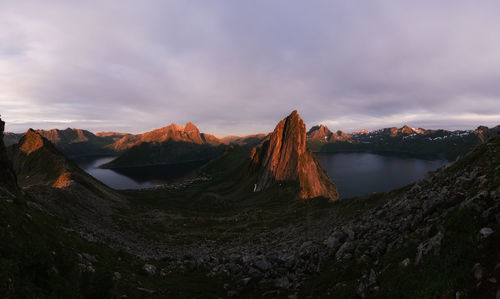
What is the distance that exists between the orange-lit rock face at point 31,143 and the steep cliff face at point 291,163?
137m

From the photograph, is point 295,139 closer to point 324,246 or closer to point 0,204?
point 324,246

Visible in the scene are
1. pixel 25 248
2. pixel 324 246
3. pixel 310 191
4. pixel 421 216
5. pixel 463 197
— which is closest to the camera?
pixel 25 248

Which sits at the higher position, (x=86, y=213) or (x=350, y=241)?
(x=350, y=241)

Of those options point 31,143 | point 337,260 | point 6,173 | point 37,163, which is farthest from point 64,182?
point 31,143

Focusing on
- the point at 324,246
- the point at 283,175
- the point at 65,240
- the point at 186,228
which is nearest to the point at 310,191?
the point at 283,175

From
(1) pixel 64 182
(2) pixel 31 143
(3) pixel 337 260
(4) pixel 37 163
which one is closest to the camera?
(3) pixel 337 260

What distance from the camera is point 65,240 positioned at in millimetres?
19250

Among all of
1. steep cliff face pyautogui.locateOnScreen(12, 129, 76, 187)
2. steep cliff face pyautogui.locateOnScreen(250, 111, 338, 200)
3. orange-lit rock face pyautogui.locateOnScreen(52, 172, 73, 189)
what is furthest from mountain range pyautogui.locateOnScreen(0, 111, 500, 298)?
steep cliff face pyautogui.locateOnScreen(250, 111, 338, 200)

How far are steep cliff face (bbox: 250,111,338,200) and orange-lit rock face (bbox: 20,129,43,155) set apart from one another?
137413 mm

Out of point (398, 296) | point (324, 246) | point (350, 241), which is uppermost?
point (398, 296)

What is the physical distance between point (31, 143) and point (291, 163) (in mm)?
167029

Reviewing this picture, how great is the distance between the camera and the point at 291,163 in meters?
123

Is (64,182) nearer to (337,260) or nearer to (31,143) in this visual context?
(337,260)

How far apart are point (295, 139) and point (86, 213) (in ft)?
355
